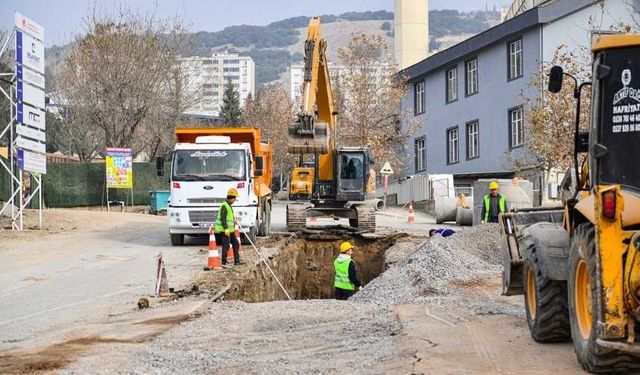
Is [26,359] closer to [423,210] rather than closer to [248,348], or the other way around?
[248,348]

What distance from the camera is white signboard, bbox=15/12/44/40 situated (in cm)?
2987

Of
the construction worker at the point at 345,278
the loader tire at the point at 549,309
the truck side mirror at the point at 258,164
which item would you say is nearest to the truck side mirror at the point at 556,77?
the loader tire at the point at 549,309

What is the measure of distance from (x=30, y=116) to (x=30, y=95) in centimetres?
67

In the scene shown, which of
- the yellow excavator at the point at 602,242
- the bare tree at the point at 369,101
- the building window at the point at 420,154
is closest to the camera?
the yellow excavator at the point at 602,242

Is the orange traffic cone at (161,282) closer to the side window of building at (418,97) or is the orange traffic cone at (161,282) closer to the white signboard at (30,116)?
the white signboard at (30,116)

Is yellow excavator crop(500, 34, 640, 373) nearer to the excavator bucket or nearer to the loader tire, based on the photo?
the loader tire

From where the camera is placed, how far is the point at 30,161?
30641 mm

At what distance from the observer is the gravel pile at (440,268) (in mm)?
15934

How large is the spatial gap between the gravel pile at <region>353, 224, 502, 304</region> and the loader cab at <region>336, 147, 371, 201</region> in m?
8.26

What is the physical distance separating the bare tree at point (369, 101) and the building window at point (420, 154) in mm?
949

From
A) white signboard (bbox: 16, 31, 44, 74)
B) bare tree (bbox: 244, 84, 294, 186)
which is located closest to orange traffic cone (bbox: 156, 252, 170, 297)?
white signboard (bbox: 16, 31, 44, 74)

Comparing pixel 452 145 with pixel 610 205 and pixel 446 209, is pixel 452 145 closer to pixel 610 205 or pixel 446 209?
pixel 446 209

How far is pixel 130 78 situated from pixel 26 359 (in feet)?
138

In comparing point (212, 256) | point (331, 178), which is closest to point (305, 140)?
point (331, 178)
